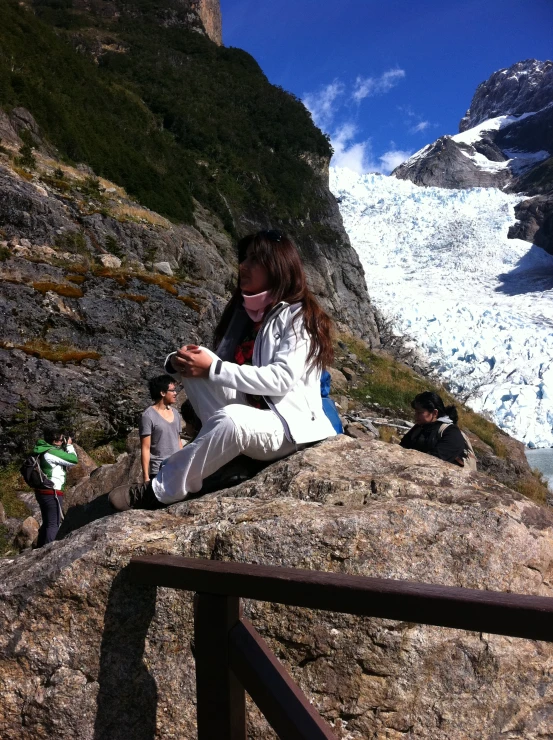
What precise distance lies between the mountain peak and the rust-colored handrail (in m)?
105

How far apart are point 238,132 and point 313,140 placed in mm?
4955

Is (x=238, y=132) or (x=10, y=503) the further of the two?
(x=238, y=132)

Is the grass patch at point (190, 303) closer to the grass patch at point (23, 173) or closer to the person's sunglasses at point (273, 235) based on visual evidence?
the grass patch at point (23, 173)

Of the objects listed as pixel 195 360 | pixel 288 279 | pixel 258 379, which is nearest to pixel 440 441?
pixel 288 279

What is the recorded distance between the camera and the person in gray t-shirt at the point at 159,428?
4.19 meters

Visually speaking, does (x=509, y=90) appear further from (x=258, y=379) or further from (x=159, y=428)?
(x=258, y=379)

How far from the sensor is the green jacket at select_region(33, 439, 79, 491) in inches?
190

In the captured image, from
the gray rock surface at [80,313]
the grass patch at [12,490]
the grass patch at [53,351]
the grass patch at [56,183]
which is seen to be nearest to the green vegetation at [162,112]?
the grass patch at [56,183]

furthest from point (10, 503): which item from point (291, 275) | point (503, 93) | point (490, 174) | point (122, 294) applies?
point (503, 93)

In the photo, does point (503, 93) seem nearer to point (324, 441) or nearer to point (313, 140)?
point (313, 140)

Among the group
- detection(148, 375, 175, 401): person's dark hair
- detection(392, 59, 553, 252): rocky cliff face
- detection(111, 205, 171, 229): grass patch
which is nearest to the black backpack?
detection(148, 375, 175, 401): person's dark hair

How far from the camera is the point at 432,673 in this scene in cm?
164

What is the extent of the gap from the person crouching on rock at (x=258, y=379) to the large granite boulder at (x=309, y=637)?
33cm

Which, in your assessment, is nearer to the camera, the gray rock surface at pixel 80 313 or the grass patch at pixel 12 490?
the grass patch at pixel 12 490
